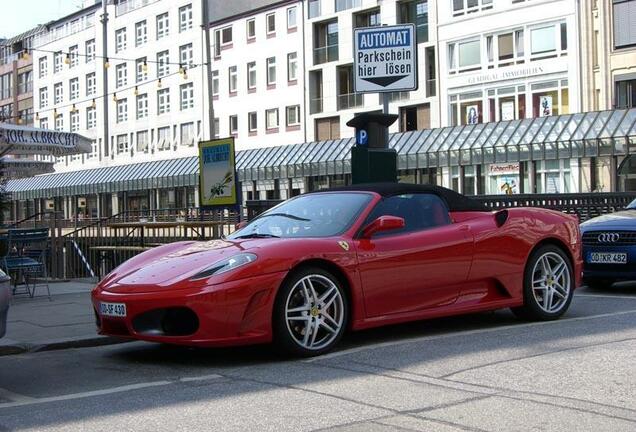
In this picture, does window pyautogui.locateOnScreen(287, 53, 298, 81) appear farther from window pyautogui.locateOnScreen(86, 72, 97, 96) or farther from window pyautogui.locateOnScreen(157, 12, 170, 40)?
window pyautogui.locateOnScreen(86, 72, 97, 96)

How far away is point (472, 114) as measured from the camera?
49125 mm

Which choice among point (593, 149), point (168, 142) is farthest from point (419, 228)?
point (168, 142)

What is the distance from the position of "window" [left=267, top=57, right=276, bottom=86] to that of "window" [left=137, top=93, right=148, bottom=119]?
54.4ft

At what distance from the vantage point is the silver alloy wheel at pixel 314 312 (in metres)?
7.16

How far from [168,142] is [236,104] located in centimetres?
929

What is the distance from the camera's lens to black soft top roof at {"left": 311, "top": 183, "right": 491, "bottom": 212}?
326 inches

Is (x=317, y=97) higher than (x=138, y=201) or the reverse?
higher

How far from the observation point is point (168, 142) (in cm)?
7219

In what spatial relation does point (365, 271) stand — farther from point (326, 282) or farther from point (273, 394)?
point (273, 394)

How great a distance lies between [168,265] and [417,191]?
8.24 ft

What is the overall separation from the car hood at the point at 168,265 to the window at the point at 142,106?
227 ft

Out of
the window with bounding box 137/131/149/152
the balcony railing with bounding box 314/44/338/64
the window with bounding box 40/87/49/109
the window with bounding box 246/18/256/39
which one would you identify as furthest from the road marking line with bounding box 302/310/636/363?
the window with bounding box 40/87/49/109

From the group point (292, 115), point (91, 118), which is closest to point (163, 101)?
point (91, 118)

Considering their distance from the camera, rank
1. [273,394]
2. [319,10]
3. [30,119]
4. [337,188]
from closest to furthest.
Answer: [273,394], [337,188], [319,10], [30,119]
